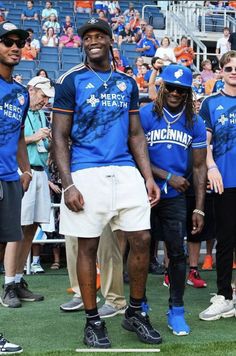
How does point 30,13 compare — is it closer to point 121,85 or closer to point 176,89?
point 176,89

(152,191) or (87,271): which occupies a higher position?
(152,191)

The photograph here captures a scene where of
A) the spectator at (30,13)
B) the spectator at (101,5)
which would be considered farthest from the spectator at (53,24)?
the spectator at (101,5)

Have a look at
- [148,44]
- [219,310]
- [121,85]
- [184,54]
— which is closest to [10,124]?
[121,85]

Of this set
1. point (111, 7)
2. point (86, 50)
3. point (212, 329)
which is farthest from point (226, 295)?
point (111, 7)

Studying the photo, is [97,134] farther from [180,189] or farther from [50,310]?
[50,310]

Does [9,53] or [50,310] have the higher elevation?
[9,53]

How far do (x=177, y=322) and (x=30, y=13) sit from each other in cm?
1555

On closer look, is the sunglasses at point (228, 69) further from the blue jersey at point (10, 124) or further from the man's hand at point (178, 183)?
the blue jersey at point (10, 124)

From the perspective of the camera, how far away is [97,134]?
436 cm

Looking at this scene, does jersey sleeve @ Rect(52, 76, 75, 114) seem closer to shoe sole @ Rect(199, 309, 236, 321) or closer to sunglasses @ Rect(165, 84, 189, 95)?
sunglasses @ Rect(165, 84, 189, 95)

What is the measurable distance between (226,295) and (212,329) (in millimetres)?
485

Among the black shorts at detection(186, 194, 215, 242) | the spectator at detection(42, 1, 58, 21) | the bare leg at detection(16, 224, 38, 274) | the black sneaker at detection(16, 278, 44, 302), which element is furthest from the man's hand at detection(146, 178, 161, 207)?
the spectator at detection(42, 1, 58, 21)

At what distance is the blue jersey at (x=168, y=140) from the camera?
4.72 m

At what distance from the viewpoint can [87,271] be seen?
14.0 feet
